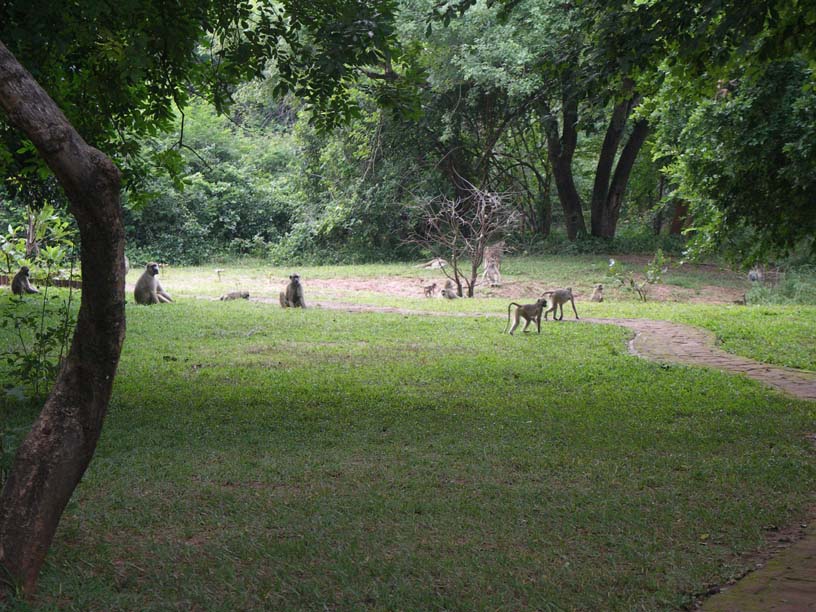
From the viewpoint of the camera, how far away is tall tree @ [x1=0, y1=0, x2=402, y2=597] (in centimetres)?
356

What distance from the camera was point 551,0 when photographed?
832 inches

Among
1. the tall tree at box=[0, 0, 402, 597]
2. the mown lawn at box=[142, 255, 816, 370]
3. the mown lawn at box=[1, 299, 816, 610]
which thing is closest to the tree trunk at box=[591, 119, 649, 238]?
the mown lawn at box=[142, 255, 816, 370]

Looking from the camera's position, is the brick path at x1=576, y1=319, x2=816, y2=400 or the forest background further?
the brick path at x1=576, y1=319, x2=816, y2=400

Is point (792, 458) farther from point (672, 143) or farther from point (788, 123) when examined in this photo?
point (672, 143)

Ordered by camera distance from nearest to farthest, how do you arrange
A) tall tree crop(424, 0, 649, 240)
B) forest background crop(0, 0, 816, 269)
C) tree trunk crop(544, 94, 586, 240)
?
forest background crop(0, 0, 816, 269) → tall tree crop(424, 0, 649, 240) → tree trunk crop(544, 94, 586, 240)

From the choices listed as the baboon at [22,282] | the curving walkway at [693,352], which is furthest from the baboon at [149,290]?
the curving walkway at [693,352]

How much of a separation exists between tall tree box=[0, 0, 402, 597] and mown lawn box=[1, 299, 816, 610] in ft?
1.75

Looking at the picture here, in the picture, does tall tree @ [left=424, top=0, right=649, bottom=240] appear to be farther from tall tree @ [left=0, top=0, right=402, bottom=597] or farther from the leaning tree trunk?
the leaning tree trunk

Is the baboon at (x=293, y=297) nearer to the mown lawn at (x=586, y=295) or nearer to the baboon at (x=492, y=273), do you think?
the mown lawn at (x=586, y=295)

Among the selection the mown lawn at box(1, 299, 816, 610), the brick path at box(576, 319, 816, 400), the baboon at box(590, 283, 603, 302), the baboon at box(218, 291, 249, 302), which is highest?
the baboon at box(218, 291, 249, 302)

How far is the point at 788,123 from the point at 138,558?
9.19 metres

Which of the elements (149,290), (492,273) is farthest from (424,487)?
(492,273)

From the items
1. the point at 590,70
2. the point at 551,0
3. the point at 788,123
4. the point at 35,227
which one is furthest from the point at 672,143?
the point at 35,227

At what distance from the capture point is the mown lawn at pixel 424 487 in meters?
4.00
